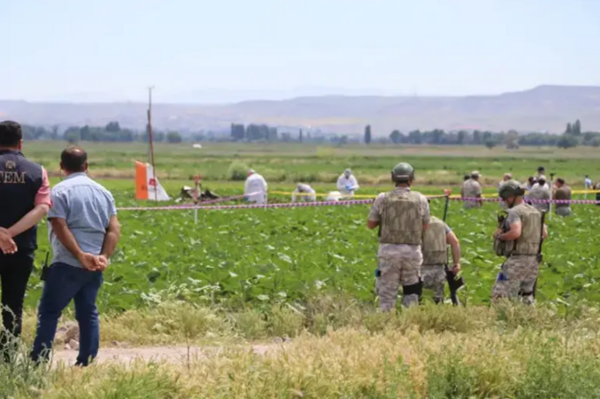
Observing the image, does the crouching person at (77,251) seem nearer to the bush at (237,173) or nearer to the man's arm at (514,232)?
the man's arm at (514,232)

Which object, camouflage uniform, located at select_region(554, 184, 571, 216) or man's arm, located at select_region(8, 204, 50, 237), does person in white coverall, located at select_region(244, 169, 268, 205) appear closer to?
camouflage uniform, located at select_region(554, 184, 571, 216)

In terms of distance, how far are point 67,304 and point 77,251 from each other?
1.47 feet

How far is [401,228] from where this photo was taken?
31.8 ft

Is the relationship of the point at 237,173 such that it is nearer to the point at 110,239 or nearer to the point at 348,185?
the point at 348,185

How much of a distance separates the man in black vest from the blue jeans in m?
0.23

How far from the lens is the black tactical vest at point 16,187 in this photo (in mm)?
7500

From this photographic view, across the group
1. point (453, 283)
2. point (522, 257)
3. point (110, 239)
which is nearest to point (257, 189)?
point (453, 283)

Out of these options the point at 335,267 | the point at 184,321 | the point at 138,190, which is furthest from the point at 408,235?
the point at 138,190

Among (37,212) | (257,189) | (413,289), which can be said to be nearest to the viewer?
(37,212)

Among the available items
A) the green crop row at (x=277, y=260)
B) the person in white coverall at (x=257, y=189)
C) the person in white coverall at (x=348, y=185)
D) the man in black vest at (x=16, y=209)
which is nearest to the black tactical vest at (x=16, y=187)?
the man in black vest at (x=16, y=209)

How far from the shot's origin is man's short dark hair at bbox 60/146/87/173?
7.65 m

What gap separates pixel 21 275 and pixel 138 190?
92.3ft

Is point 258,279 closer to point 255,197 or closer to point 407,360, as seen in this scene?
point 407,360

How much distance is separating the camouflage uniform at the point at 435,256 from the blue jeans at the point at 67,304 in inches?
157
